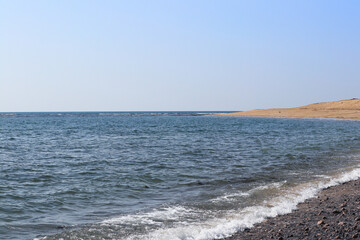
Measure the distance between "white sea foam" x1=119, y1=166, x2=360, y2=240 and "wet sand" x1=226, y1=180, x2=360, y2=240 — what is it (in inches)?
10.7

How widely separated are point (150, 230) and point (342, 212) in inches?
183

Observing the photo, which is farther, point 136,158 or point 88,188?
point 136,158

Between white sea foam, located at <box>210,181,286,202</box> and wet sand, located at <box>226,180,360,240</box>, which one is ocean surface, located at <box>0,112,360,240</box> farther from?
wet sand, located at <box>226,180,360,240</box>

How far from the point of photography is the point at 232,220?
354 inches

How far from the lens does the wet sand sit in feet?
24.0

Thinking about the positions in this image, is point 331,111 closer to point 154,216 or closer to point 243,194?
point 243,194

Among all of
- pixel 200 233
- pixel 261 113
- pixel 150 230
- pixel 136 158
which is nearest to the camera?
pixel 200 233

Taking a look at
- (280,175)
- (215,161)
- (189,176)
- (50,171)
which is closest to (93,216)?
(189,176)

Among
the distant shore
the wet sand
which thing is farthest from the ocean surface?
the distant shore

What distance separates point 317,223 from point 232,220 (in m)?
2.00

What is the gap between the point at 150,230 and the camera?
8.56 metres

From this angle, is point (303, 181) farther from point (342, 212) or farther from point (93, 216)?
point (93, 216)

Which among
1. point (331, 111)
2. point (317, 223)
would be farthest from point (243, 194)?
point (331, 111)

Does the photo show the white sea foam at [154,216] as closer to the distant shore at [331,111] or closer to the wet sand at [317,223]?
the wet sand at [317,223]
